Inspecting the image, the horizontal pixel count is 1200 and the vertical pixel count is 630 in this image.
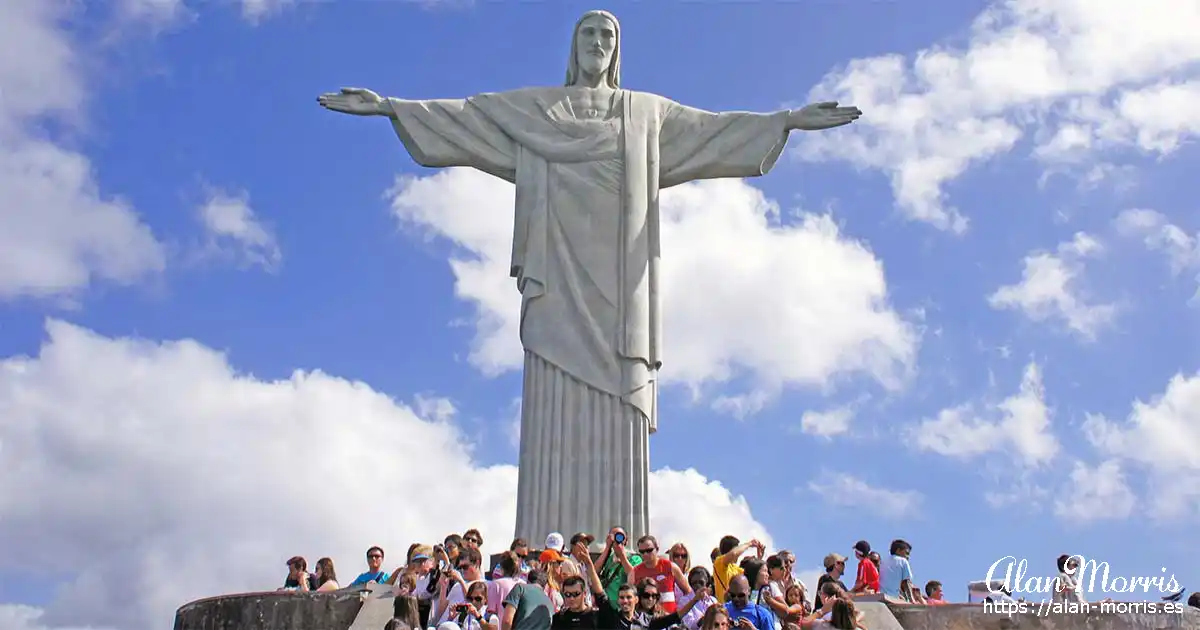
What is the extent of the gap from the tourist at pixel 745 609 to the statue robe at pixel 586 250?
19.2 ft

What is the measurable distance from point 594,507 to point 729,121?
18.7ft

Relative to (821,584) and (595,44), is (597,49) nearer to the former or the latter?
(595,44)

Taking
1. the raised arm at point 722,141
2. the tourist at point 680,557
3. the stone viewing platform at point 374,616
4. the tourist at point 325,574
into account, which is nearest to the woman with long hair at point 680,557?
the tourist at point 680,557

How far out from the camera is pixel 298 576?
545 inches

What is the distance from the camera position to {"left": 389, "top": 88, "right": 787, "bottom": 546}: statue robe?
17.3 metres

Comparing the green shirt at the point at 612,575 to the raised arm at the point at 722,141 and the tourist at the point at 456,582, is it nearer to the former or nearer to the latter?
the tourist at the point at 456,582

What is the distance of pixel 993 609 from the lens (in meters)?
13.4

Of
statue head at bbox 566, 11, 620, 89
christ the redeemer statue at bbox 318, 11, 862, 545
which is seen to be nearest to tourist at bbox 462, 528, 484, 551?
christ the redeemer statue at bbox 318, 11, 862, 545

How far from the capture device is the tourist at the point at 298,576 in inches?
543

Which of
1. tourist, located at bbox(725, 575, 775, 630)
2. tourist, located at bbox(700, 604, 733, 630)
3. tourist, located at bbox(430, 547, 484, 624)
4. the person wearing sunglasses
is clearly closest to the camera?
tourist, located at bbox(700, 604, 733, 630)

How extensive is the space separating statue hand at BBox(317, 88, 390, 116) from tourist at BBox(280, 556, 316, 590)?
7.05 meters

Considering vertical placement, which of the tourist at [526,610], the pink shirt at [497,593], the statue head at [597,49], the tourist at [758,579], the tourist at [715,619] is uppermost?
the statue head at [597,49]

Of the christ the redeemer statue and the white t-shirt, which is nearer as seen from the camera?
the white t-shirt

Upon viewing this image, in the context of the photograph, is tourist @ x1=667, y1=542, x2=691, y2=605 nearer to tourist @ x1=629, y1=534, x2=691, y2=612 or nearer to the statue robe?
tourist @ x1=629, y1=534, x2=691, y2=612
